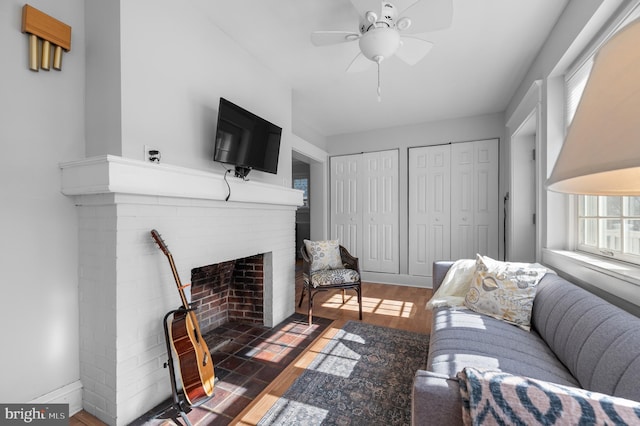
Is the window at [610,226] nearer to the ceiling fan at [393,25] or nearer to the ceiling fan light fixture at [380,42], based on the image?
the ceiling fan at [393,25]

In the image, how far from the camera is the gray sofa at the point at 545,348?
0.85m

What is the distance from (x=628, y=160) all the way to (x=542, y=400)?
67 centimetres

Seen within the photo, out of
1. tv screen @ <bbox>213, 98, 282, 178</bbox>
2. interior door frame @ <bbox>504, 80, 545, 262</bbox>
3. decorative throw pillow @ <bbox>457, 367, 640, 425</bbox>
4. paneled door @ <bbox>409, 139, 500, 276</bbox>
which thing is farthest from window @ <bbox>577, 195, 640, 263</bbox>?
tv screen @ <bbox>213, 98, 282, 178</bbox>

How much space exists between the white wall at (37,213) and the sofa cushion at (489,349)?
2041 millimetres

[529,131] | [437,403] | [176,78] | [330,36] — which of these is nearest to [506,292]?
[437,403]

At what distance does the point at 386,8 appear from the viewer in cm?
182

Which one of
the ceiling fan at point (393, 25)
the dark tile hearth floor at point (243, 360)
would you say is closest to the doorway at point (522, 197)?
the ceiling fan at point (393, 25)

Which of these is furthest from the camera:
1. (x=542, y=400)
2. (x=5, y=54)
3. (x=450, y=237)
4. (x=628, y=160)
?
(x=450, y=237)

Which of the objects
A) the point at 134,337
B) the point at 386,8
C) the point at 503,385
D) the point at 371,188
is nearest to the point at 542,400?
the point at 503,385

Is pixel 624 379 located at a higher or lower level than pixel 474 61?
lower

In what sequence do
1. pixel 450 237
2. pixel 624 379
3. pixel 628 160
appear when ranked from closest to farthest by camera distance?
1. pixel 628 160
2. pixel 624 379
3. pixel 450 237

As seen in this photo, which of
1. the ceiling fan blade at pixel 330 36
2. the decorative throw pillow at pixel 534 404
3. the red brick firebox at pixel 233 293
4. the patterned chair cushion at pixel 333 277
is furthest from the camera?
the patterned chair cushion at pixel 333 277

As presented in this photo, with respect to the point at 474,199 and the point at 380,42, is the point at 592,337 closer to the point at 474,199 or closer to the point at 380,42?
the point at 380,42

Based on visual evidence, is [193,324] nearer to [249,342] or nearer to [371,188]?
[249,342]
